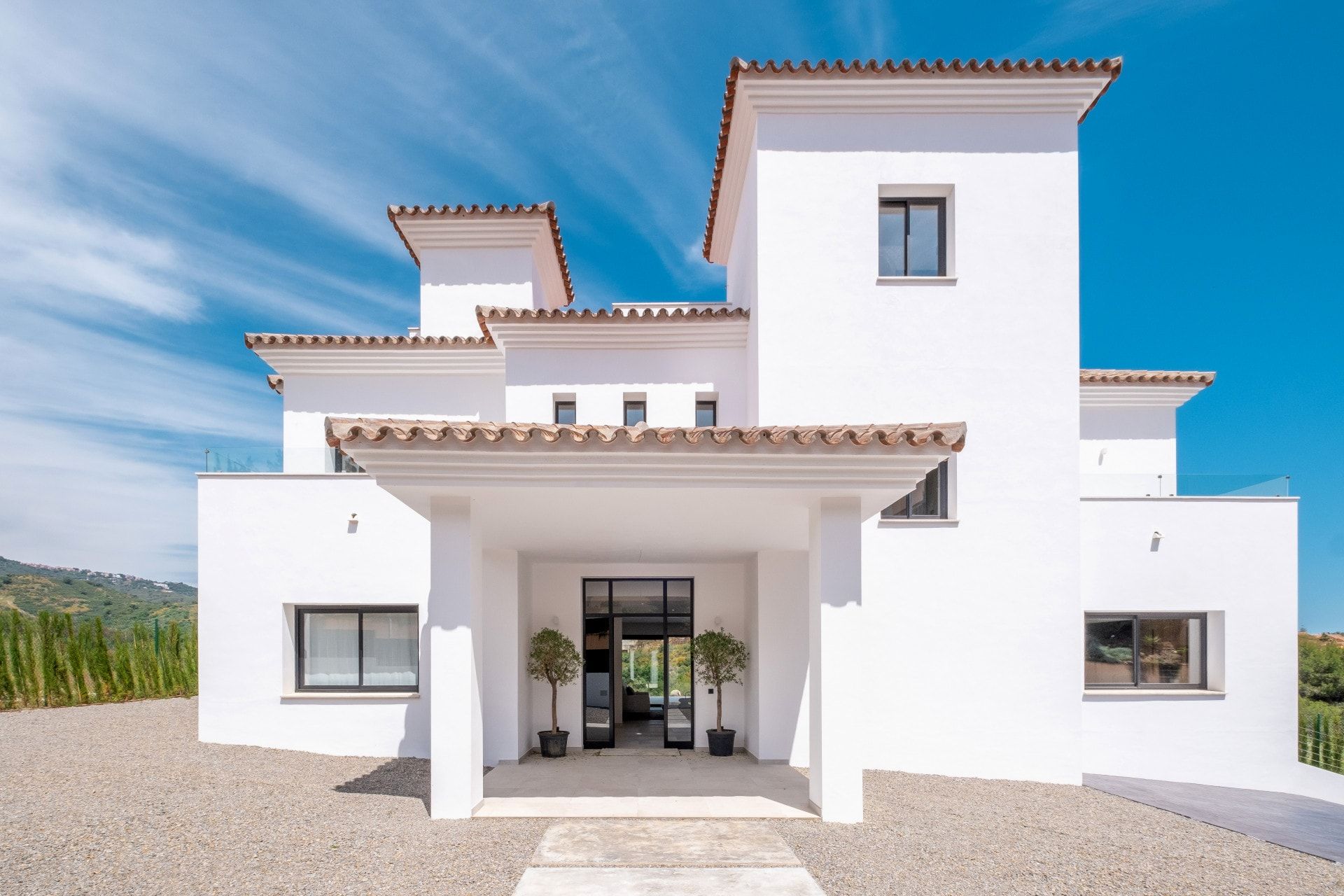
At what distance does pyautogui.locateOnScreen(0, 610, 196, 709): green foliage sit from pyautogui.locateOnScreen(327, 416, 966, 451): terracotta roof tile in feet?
54.0

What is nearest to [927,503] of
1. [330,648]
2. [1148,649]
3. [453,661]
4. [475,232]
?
[1148,649]

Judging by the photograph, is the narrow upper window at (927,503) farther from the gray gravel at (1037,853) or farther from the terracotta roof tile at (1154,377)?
the terracotta roof tile at (1154,377)

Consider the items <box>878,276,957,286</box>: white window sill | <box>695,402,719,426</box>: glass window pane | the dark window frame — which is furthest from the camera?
<box>695,402,719,426</box>: glass window pane

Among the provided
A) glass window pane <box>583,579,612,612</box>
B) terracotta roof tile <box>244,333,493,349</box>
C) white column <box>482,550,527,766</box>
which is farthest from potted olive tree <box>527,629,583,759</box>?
terracotta roof tile <box>244,333,493,349</box>

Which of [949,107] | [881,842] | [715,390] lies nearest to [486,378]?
[715,390]

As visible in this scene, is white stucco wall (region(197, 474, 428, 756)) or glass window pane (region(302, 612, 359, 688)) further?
glass window pane (region(302, 612, 359, 688))

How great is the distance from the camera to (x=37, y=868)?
657 centimetres

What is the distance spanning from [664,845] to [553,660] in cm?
572

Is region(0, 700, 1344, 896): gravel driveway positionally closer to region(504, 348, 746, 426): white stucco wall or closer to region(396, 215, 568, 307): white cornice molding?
region(504, 348, 746, 426): white stucco wall

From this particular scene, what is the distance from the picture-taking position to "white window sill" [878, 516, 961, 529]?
36.7 ft

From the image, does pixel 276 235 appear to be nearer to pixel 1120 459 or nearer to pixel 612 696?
pixel 612 696

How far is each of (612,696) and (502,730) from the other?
7.14ft

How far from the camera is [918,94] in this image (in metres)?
11.5

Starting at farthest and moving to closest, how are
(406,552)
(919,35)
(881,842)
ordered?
(919,35)
(406,552)
(881,842)
